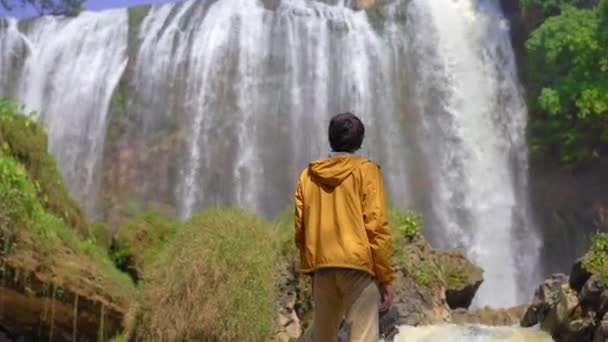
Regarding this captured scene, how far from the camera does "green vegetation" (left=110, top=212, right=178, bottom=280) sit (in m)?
11.7

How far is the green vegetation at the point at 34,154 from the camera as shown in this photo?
9445 millimetres

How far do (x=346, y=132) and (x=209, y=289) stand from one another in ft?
16.6

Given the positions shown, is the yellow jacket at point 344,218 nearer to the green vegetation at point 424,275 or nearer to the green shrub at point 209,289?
the green shrub at point 209,289

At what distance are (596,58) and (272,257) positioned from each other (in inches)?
529

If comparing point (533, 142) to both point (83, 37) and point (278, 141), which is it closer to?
point (278, 141)

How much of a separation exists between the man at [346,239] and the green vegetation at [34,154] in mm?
6071

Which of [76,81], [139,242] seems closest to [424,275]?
[139,242]

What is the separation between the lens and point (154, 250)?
12031 mm

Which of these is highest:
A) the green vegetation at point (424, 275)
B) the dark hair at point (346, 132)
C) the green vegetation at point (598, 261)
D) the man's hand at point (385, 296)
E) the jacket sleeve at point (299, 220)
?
the dark hair at point (346, 132)

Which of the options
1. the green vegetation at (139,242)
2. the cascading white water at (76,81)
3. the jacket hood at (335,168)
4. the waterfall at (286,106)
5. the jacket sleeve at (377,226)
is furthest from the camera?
the cascading white water at (76,81)

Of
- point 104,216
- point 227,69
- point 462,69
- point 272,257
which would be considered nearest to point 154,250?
point 272,257

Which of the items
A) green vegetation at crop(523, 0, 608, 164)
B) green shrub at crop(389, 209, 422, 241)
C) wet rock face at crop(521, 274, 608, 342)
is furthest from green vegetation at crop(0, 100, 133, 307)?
green vegetation at crop(523, 0, 608, 164)

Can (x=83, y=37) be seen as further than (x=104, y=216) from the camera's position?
Yes

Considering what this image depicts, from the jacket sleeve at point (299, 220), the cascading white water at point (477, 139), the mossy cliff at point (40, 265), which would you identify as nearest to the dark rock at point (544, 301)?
the mossy cliff at point (40, 265)
